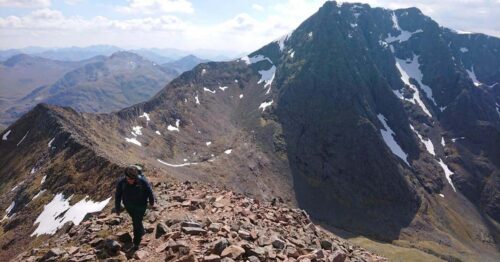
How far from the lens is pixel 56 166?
88.1m

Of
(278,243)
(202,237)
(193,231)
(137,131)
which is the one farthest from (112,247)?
(137,131)

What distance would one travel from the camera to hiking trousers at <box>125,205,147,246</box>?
20938 millimetres

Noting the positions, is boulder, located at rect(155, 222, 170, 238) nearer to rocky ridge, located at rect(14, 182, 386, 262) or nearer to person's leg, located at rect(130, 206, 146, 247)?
rocky ridge, located at rect(14, 182, 386, 262)

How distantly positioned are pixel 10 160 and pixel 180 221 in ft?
346

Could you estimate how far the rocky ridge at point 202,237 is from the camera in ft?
65.3

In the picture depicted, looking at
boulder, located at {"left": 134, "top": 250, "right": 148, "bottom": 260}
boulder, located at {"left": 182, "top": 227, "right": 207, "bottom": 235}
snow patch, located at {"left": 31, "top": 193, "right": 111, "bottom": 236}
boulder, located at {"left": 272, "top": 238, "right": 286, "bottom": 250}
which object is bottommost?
snow patch, located at {"left": 31, "top": 193, "right": 111, "bottom": 236}

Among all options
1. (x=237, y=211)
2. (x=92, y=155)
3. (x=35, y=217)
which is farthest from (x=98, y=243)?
(x=92, y=155)

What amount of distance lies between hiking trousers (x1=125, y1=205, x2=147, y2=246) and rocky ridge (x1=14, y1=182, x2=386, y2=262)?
589 mm

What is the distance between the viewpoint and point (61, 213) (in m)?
67.8

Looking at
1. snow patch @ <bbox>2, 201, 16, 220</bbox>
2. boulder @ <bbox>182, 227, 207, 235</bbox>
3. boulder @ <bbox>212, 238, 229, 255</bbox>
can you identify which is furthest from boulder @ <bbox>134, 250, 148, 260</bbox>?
snow patch @ <bbox>2, 201, 16, 220</bbox>

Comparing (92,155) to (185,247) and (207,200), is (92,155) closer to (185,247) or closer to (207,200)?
(207,200)

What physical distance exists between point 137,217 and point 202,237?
3326 millimetres

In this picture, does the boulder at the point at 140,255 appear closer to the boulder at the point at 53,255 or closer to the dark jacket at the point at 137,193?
the dark jacket at the point at 137,193

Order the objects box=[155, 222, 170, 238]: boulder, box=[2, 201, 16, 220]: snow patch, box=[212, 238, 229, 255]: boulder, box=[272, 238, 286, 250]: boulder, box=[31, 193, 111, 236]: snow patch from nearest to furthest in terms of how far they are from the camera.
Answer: box=[212, 238, 229, 255]: boulder, box=[272, 238, 286, 250]: boulder, box=[155, 222, 170, 238]: boulder, box=[31, 193, 111, 236]: snow patch, box=[2, 201, 16, 220]: snow patch
